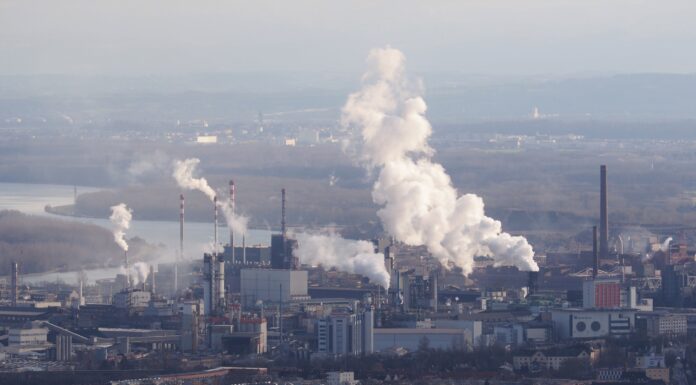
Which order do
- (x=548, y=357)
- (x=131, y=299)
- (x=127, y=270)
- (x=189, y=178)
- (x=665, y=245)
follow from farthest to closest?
(x=189, y=178) < (x=665, y=245) < (x=127, y=270) < (x=131, y=299) < (x=548, y=357)

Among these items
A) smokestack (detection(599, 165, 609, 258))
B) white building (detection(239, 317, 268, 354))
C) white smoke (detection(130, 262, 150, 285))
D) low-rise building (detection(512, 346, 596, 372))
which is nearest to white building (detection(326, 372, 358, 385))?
low-rise building (detection(512, 346, 596, 372))

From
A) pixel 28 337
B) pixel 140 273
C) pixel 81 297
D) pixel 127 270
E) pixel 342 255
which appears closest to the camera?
pixel 28 337

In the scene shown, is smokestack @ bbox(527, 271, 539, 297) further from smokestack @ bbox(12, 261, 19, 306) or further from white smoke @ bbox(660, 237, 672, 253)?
smokestack @ bbox(12, 261, 19, 306)

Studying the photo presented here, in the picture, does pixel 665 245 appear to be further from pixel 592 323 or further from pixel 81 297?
pixel 592 323

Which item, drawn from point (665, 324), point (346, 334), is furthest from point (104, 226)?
point (346, 334)

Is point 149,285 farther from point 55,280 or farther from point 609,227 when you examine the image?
point 609,227

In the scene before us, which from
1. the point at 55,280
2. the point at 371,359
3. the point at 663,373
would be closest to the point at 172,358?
the point at 371,359

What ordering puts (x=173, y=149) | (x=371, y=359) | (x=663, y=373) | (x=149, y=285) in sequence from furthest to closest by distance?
(x=173, y=149)
(x=149, y=285)
(x=371, y=359)
(x=663, y=373)
